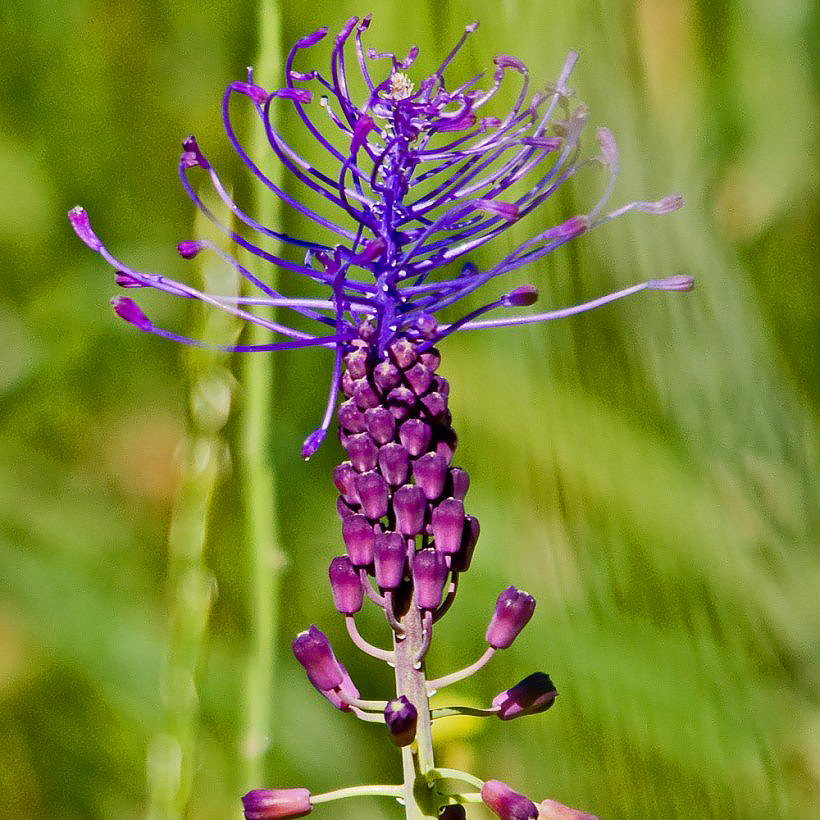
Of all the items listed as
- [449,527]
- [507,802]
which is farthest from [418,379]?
[507,802]

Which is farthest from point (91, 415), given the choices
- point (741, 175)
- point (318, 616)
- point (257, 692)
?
point (741, 175)

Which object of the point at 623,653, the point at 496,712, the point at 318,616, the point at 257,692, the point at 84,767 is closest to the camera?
the point at 623,653

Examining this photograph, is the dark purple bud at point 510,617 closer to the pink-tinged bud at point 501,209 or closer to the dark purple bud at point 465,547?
the dark purple bud at point 465,547

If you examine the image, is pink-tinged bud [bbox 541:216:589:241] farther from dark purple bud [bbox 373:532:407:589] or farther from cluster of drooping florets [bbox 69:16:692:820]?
dark purple bud [bbox 373:532:407:589]

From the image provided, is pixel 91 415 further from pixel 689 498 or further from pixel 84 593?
pixel 689 498

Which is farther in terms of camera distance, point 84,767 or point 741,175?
point 741,175

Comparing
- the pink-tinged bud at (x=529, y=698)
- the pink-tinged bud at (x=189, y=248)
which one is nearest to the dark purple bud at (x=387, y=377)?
the pink-tinged bud at (x=189, y=248)
